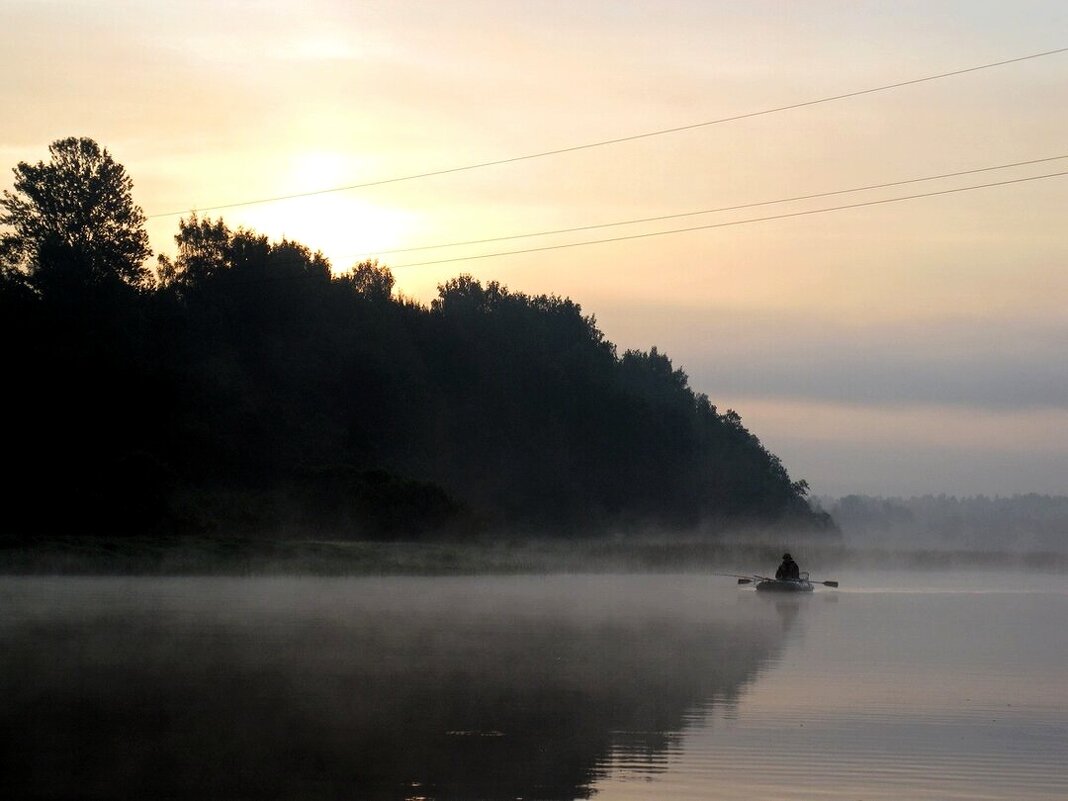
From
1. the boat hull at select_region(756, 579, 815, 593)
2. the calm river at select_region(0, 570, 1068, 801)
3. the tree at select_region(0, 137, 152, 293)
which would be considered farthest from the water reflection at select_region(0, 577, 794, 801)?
the tree at select_region(0, 137, 152, 293)

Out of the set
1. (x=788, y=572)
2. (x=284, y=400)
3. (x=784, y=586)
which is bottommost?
(x=784, y=586)

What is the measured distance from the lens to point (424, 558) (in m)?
63.0

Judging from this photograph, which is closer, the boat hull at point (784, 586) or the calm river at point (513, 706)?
the calm river at point (513, 706)

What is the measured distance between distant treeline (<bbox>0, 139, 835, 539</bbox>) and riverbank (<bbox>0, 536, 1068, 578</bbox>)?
8.86 ft

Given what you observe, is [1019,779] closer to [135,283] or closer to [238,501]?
[238,501]

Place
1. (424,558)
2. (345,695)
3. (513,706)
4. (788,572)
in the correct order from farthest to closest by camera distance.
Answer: (424,558) → (788,572) → (345,695) → (513,706)

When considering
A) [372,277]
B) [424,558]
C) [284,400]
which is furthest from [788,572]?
[372,277]

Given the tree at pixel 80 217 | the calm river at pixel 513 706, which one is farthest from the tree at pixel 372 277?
the calm river at pixel 513 706

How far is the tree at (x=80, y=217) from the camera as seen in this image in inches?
2899

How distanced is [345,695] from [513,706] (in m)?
2.29

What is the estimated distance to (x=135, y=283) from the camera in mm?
77000

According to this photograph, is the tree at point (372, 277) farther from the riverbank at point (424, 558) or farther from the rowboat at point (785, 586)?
the rowboat at point (785, 586)

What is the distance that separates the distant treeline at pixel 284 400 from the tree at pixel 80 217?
112mm

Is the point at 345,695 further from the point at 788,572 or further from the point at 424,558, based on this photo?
the point at 424,558
